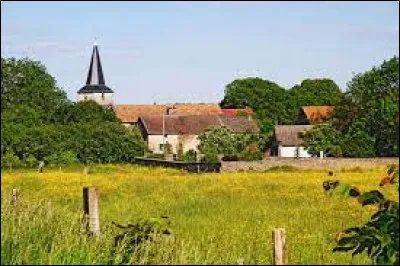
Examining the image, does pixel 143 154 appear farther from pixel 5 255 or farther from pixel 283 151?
pixel 5 255

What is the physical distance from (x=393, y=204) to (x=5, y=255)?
2610mm

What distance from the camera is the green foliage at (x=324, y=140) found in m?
60.4

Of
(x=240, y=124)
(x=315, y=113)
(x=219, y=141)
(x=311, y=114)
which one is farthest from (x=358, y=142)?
(x=311, y=114)

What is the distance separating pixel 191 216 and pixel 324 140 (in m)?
44.4

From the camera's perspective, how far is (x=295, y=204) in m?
22.8

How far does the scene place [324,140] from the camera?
62.6m

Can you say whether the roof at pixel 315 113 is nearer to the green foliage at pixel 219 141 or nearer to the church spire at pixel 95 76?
the green foliage at pixel 219 141

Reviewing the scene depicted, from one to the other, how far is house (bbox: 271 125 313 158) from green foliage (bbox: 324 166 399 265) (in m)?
63.7

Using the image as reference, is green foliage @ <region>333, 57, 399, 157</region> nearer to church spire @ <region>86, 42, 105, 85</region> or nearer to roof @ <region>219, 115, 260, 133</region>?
roof @ <region>219, 115, 260, 133</region>

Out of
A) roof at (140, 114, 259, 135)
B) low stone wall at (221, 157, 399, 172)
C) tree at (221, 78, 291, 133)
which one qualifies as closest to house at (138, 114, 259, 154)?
roof at (140, 114, 259, 135)

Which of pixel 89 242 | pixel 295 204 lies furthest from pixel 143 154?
pixel 89 242

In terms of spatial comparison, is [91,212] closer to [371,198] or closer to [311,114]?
[371,198]

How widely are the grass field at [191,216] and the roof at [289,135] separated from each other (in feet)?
116

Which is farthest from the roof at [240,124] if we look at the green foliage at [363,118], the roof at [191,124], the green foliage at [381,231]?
the green foliage at [381,231]
